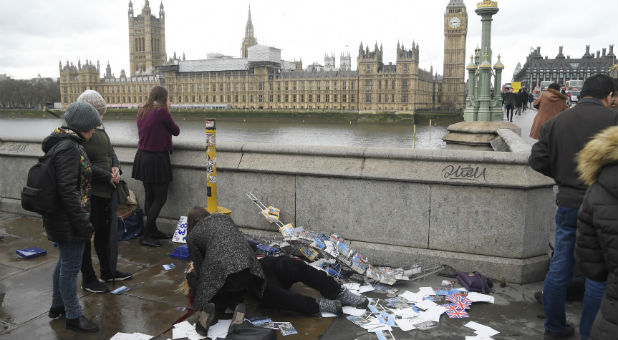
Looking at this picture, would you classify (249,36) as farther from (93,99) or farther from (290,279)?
(290,279)

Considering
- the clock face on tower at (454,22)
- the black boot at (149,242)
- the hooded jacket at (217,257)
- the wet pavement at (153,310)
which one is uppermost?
the clock face on tower at (454,22)

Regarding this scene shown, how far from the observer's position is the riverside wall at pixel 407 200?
435 cm

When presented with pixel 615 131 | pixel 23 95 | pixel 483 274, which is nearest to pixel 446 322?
pixel 483 274

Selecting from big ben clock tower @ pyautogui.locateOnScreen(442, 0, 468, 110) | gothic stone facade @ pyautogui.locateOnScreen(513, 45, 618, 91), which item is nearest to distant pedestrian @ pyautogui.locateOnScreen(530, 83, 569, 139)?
big ben clock tower @ pyautogui.locateOnScreen(442, 0, 468, 110)

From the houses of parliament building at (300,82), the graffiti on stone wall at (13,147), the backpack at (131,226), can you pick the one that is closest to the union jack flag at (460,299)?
the backpack at (131,226)

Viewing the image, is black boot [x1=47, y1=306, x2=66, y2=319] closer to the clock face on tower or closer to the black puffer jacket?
the black puffer jacket

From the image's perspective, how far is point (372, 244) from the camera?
4848mm

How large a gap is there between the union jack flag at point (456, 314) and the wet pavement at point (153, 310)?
4 cm

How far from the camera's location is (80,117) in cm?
347

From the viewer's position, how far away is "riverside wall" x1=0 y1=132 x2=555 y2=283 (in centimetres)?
435

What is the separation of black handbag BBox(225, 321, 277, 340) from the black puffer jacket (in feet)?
3.98

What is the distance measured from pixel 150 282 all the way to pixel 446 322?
2603mm

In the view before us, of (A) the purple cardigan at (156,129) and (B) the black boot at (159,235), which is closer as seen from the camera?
(A) the purple cardigan at (156,129)

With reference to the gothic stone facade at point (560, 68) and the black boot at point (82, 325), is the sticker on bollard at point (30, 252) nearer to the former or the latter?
the black boot at point (82, 325)
